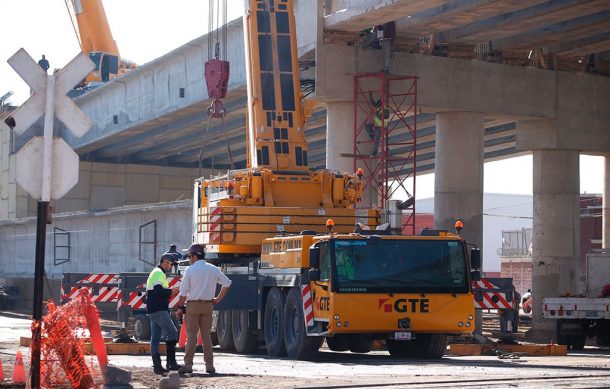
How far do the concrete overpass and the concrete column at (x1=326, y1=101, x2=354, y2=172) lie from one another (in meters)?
0.03

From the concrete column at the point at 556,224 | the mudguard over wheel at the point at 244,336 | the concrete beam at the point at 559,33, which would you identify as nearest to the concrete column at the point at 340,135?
the concrete beam at the point at 559,33

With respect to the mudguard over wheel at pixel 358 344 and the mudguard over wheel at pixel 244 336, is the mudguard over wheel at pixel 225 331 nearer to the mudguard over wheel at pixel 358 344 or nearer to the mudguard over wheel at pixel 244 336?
the mudguard over wheel at pixel 244 336

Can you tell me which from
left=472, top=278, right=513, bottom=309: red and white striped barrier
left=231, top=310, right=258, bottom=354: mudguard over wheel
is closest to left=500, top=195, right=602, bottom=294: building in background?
left=472, top=278, right=513, bottom=309: red and white striped barrier

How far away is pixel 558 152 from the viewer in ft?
134

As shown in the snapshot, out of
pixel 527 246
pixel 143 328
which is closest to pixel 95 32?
pixel 527 246

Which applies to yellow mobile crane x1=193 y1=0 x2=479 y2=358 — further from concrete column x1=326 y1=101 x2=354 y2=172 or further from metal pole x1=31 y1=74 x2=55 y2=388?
concrete column x1=326 y1=101 x2=354 y2=172

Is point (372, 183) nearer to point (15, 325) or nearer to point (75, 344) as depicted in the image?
point (15, 325)

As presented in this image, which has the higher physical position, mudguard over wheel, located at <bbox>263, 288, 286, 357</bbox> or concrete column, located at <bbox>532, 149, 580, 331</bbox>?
concrete column, located at <bbox>532, 149, 580, 331</bbox>

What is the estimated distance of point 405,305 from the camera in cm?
2066

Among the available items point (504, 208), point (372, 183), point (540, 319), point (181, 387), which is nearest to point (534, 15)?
point (372, 183)

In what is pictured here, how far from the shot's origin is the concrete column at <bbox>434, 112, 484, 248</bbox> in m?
38.3

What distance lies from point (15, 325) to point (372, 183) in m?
10.9

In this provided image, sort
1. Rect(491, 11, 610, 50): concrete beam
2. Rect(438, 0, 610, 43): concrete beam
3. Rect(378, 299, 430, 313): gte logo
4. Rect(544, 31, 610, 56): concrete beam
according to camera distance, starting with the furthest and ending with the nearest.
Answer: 1. Rect(544, 31, 610, 56): concrete beam
2. Rect(491, 11, 610, 50): concrete beam
3. Rect(438, 0, 610, 43): concrete beam
4. Rect(378, 299, 430, 313): gte logo

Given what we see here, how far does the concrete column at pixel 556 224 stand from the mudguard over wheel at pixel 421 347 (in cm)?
1889
